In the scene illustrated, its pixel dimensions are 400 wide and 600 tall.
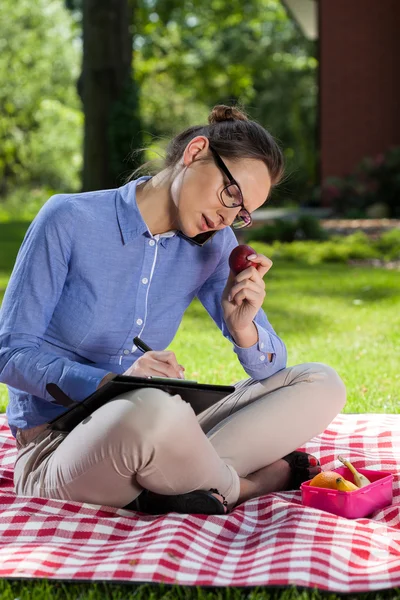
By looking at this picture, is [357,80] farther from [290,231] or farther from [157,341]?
[157,341]

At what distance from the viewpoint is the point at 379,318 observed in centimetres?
767

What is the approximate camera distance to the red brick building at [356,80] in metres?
19.0

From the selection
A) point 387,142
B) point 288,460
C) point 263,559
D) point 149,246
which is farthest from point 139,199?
point 387,142

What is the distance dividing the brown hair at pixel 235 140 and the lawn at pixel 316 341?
1469 mm

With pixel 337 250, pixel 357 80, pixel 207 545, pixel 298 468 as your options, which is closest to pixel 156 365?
pixel 207 545

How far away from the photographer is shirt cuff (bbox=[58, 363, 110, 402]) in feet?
9.70

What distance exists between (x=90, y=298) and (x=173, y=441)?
670 millimetres

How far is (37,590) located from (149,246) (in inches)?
53.0

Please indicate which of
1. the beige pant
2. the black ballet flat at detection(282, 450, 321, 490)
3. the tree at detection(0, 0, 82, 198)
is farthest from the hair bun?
the tree at detection(0, 0, 82, 198)

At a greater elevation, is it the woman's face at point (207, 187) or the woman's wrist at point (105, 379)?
the woman's face at point (207, 187)

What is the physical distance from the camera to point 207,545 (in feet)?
9.12

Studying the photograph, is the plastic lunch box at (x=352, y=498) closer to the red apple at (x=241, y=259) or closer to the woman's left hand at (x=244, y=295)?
the woman's left hand at (x=244, y=295)

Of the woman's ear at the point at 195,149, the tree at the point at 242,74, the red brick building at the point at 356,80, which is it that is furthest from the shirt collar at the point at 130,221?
the tree at the point at 242,74

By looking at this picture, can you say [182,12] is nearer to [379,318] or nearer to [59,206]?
[379,318]
